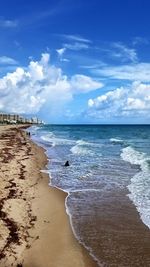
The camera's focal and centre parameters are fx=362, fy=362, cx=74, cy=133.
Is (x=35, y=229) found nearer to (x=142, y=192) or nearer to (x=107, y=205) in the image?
(x=107, y=205)

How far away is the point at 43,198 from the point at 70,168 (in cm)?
1104

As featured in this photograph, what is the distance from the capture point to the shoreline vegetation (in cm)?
1104

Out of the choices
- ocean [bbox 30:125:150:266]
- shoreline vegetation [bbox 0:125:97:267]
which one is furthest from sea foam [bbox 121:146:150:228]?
shoreline vegetation [bbox 0:125:97:267]

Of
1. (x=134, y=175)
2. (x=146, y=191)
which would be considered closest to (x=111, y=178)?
(x=134, y=175)

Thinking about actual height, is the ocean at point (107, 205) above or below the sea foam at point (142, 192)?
below

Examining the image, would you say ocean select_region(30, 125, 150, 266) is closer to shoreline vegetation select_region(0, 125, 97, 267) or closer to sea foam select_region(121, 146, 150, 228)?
sea foam select_region(121, 146, 150, 228)

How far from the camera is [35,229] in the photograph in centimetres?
1379

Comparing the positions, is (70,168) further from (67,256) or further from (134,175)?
(67,256)

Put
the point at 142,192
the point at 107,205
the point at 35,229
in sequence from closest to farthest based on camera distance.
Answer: the point at 35,229 → the point at 107,205 → the point at 142,192

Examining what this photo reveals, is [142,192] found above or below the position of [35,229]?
above

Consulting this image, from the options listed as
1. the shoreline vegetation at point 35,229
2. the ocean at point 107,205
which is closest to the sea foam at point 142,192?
the ocean at point 107,205

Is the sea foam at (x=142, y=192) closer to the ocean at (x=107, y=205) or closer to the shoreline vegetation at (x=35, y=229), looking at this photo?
the ocean at (x=107, y=205)

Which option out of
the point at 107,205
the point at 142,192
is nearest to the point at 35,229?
the point at 107,205

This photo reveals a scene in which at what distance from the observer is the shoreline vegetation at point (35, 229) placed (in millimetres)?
11039
